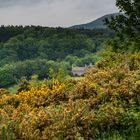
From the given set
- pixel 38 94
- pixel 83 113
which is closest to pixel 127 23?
pixel 38 94

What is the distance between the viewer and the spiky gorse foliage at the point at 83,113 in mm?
10477

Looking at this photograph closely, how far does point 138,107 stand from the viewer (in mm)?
11859

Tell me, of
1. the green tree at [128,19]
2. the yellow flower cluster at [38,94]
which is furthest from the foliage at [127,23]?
the yellow flower cluster at [38,94]

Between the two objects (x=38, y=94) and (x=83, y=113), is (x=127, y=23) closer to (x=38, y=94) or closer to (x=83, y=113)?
(x=38, y=94)

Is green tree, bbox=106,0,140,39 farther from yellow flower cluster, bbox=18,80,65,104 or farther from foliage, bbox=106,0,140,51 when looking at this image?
yellow flower cluster, bbox=18,80,65,104

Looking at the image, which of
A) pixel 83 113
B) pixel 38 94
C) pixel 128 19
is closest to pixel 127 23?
pixel 128 19

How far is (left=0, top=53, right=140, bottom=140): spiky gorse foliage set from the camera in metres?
10.5

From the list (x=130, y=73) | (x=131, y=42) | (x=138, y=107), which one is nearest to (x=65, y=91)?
(x=130, y=73)

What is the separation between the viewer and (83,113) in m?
11.0

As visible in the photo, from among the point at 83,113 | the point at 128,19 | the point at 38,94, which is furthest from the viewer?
the point at 128,19

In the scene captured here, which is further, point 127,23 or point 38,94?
point 127,23

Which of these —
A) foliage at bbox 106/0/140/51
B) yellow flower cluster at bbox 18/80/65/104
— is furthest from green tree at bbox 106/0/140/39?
yellow flower cluster at bbox 18/80/65/104

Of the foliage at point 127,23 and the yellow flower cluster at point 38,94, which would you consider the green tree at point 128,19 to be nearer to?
the foliage at point 127,23

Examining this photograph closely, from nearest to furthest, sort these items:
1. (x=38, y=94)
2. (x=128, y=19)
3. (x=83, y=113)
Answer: (x=83, y=113)
(x=38, y=94)
(x=128, y=19)
